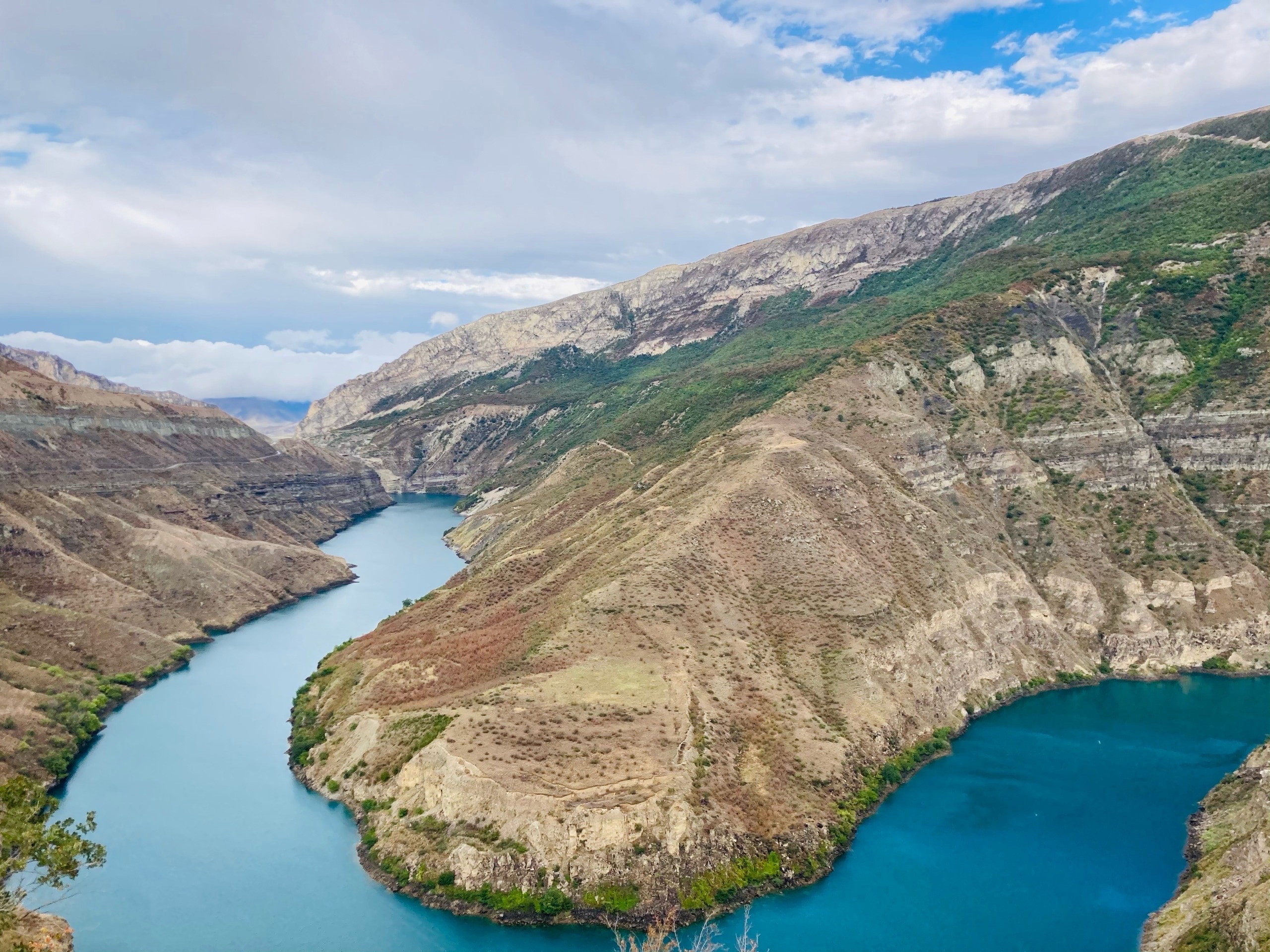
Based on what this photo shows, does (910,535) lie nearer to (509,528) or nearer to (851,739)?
(851,739)

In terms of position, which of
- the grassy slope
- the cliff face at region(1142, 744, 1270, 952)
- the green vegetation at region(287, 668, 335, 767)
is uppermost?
the grassy slope

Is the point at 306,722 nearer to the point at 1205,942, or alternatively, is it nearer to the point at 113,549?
the point at 113,549

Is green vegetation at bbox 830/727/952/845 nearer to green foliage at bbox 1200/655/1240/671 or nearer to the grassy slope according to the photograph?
green foliage at bbox 1200/655/1240/671

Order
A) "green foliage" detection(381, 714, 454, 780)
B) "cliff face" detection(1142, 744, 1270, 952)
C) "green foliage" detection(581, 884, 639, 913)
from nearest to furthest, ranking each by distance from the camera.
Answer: "cliff face" detection(1142, 744, 1270, 952), "green foliage" detection(581, 884, 639, 913), "green foliage" detection(381, 714, 454, 780)

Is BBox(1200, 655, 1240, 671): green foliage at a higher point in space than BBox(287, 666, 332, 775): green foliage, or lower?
lower

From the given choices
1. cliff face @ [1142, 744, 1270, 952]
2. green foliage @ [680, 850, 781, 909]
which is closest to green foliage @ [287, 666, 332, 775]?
green foliage @ [680, 850, 781, 909]

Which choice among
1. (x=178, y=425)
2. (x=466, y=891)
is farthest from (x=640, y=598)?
(x=178, y=425)

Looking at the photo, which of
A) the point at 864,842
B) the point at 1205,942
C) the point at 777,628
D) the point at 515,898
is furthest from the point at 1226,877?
the point at 515,898
